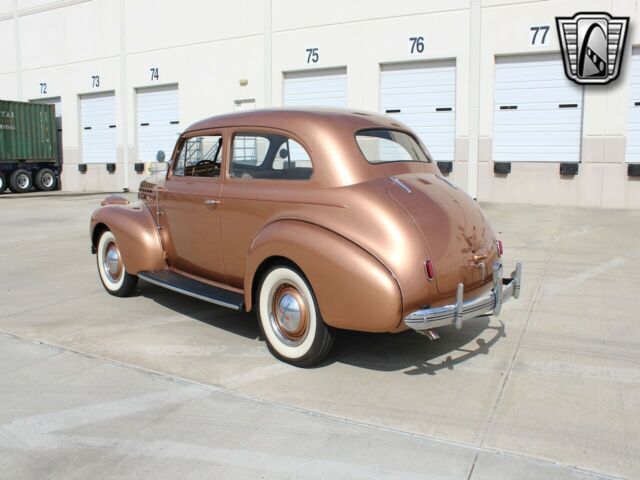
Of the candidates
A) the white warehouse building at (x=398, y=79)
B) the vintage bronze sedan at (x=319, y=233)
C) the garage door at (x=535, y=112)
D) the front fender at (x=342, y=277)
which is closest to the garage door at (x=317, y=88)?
the white warehouse building at (x=398, y=79)

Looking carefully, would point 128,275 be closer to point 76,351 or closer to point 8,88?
point 76,351

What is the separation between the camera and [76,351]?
475 centimetres

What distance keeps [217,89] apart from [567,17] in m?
9.88

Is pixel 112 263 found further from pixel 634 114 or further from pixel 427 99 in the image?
pixel 634 114

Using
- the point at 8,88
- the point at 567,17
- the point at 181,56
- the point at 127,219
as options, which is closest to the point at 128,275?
the point at 127,219

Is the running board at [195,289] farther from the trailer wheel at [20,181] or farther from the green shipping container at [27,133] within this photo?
the trailer wheel at [20,181]

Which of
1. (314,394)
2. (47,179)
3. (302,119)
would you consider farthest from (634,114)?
(47,179)

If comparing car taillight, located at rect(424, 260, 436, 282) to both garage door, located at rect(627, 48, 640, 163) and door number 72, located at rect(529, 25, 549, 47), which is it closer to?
garage door, located at rect(627, 48, 640, 163)

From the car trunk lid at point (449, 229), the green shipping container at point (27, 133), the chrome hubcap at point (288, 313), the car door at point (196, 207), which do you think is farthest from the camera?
the green shipping container at point (27, 133)

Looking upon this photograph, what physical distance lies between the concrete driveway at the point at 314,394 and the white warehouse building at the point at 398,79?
7.98m

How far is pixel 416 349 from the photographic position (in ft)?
15.7

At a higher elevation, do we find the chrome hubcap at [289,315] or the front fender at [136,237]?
the front fender at [136,237]

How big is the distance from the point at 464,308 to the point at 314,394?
113 cm

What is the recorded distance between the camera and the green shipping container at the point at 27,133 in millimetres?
20891
